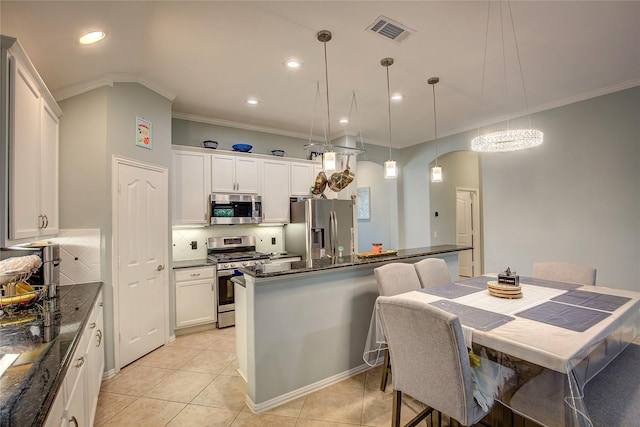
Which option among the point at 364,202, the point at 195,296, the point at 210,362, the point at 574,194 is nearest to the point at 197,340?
the point at 195,296

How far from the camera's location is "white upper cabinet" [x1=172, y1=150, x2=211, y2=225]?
3.85m

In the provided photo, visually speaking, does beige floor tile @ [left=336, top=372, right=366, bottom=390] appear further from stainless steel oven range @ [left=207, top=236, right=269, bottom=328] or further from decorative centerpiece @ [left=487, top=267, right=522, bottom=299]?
stainless steel oven range @ [left=207, top=236, right=269, bottom=328]

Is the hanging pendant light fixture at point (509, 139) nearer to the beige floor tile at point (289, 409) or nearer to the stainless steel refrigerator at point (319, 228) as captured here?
the stainless steel refrigerator at point (319, 228)

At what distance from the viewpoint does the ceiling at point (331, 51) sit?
81.5 inches

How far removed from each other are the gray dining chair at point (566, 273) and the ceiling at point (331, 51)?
198 cm

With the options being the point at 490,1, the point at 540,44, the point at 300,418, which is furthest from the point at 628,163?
the point at 300,418

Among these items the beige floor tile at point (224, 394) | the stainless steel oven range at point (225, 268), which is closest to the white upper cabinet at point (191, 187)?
the stainless steel oven range at point (225, 268)

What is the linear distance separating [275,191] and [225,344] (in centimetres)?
227

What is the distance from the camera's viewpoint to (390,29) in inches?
92.4

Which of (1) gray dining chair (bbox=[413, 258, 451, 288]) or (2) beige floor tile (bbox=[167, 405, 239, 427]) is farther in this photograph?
(1) gray dining chair (bbox=[413, 258, 451, 288])

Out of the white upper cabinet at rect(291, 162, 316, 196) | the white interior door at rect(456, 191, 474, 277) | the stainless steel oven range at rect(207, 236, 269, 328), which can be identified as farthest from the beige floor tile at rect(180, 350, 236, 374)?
the white interior door at rect(456, 191, 474, 277)

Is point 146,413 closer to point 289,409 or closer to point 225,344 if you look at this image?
point 289,409

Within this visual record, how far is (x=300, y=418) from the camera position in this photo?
211cm

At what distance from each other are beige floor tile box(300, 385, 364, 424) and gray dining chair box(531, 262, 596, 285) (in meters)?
2.05
